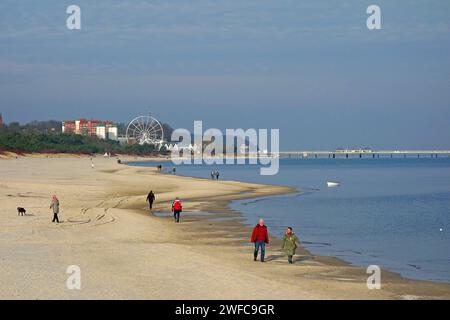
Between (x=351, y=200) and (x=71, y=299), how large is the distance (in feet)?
149

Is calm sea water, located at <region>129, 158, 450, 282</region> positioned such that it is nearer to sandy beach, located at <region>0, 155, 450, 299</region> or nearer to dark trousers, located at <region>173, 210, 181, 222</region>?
sandy beach, located at <region>0, 155, 450, 299</region>

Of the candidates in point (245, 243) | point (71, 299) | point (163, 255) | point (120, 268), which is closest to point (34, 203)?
point (245, 243)

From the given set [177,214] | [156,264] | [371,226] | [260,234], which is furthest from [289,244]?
[371,226]

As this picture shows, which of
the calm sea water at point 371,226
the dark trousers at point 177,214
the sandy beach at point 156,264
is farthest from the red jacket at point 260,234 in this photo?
the dark trousers at point 177,214

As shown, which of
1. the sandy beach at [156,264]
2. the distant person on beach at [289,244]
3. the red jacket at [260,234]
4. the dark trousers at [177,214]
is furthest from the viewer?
the dark trousers at [177,214]

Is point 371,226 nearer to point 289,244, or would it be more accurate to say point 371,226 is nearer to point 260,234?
point 289,244

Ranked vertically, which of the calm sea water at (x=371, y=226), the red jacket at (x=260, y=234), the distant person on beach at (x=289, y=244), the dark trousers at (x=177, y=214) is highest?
the red jacket at (x=260, y=234)

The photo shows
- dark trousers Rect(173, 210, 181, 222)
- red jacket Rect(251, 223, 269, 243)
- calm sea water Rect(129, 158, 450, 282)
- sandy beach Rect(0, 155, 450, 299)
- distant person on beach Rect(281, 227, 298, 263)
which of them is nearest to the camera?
sandy beach Rect(0, 155, 450, 299)

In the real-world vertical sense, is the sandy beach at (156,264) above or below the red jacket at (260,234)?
below

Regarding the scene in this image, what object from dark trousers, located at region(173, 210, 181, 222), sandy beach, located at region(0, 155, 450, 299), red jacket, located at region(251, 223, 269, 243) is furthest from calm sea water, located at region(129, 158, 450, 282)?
dark trousers, located at region(173, 210, 181, 222)

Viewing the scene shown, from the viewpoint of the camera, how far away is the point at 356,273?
21.9m

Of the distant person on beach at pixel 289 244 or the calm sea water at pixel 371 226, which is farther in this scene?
the calm sea water at pixel 371 226

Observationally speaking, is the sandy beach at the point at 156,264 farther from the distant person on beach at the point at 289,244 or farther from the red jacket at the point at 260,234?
the red jacket at the point at 260,234

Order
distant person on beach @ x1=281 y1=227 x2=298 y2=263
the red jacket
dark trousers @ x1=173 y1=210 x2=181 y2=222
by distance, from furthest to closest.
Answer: dark trousers @ x1=173 y1=210 x2=181 y2=222, the red jacket, distant person on beach @ x1=281 y1=227 x2=298 y2=263
